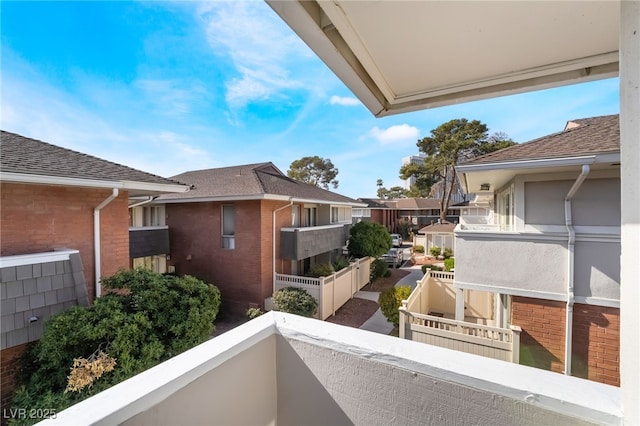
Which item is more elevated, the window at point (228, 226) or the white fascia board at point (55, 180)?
the white fascia board at point (55, 180)

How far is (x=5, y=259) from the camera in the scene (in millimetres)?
3912

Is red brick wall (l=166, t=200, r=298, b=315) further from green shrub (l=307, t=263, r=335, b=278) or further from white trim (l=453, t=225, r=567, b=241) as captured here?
white trim (l=453, t=225, r=567, b=241)

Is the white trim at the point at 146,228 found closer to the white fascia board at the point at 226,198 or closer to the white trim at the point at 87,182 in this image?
the white fascia board at the point at 226,198

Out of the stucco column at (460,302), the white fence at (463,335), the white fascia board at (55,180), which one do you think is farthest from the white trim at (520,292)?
the white fascia board at (55,180)

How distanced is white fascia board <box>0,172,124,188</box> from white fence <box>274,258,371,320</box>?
6.73 metres

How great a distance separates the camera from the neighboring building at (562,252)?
5.05 m

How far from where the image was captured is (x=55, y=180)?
4754 mm

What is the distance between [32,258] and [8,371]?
1752 millimetres

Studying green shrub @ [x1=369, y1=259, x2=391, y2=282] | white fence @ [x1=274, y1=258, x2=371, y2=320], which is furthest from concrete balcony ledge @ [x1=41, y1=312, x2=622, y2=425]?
green shrub @ [x1=369, y1=259, x2=391, y2=282]

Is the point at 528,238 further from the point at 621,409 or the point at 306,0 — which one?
the point at 306,0

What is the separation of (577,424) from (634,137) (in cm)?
102

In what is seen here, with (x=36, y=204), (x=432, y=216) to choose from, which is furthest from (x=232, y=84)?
(x=432, y=216)

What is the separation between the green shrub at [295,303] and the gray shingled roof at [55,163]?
530 centimetres

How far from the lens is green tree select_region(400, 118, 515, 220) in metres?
21.1
